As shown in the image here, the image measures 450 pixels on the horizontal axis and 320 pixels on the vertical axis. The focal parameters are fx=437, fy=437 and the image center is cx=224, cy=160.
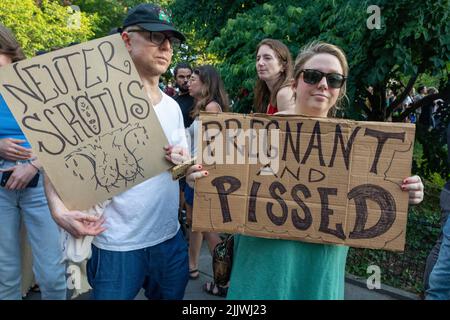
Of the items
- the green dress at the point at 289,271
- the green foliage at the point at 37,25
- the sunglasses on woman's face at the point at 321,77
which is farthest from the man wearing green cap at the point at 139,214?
the green foliage at the point at 37,25

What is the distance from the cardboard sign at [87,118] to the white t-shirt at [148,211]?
0.09 metres

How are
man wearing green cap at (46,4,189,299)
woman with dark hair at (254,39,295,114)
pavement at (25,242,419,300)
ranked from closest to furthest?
man wearing green cap at (46,4,189,299)
woman with dark hair at (254,39,295,114)
pavement at (25,242,419,300)

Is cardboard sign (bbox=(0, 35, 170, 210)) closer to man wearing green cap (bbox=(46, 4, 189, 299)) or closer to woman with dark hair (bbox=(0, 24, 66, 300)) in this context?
man wearing green cap (bbox=(46, 4, 189, 299))

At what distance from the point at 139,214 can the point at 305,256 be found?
756mm

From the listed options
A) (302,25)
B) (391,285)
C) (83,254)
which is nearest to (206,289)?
(391,285)

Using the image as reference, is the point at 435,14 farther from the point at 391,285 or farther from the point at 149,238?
the point at 149,238

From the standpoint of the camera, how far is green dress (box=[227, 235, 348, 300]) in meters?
1.71

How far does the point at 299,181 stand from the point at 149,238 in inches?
29.9

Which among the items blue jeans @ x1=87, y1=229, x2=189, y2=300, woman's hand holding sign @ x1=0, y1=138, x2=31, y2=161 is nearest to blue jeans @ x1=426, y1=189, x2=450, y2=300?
blue jeans @ x1=87, y1=229, x2=189, y2=300

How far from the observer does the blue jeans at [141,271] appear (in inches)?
76.9

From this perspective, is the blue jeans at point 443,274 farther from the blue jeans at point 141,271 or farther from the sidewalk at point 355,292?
the blue jeans at point 141,271

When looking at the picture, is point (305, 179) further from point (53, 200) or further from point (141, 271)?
point (53, 200)

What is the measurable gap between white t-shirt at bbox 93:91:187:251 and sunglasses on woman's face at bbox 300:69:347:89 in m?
0.69

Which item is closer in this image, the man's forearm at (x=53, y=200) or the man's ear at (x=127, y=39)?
the man's forearm at (x=53, y=200)
